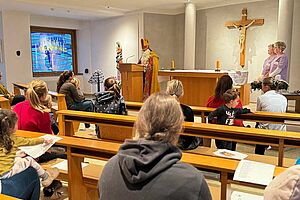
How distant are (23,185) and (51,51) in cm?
922

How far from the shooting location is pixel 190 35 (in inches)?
336

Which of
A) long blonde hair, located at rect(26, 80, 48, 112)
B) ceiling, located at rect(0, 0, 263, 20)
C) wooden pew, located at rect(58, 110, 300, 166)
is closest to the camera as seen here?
wooden pew, located at rect(58, 110, 300, 166)

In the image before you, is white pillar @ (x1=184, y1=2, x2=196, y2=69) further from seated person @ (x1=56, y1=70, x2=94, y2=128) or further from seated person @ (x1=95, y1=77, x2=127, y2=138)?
seated person @ (x1=95, y1=77, x2=127, y2=138)

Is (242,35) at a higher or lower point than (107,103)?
higher

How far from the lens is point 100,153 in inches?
90.2

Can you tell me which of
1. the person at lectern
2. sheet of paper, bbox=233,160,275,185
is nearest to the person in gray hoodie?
sheet of paper, bbox=233,160,275,185

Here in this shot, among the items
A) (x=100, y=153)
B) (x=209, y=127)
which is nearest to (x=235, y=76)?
(x=209, y=127)

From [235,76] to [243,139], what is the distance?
4268mm

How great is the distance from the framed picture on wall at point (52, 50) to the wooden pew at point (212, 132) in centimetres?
735

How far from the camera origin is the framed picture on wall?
10.1 meters

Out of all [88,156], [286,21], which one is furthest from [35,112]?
[286,21]

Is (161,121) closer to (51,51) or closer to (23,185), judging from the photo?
(23,185)

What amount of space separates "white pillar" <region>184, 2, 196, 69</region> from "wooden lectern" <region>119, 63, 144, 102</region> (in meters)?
1.85

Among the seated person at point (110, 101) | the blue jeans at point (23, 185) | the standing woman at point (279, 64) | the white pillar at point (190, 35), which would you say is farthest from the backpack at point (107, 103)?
the white pillar at point (190, 35)
